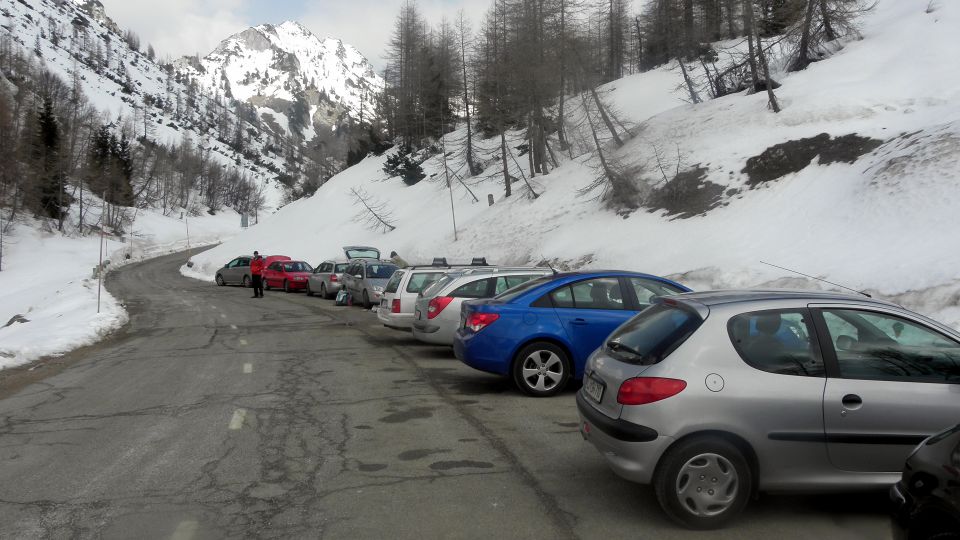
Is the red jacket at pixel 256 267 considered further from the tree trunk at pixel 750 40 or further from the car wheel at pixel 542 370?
Result: the car wheel at pixel 542 370

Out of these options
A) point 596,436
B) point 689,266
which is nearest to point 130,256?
point 689,266

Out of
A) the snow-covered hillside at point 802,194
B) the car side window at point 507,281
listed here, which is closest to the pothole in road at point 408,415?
the car side window at point 507,281

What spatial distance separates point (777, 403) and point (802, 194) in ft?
57.8

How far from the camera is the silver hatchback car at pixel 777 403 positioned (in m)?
4.52

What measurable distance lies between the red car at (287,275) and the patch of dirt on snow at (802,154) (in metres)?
19.9

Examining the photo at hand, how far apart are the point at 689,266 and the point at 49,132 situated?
7259cm

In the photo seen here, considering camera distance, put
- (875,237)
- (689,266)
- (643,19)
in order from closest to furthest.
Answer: (875,237) < (689,266) < (643,19)

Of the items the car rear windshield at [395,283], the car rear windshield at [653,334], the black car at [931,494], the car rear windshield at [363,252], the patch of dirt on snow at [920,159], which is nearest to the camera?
the black car at [931,494]

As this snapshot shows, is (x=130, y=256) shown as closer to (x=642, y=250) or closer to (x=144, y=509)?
(x=642, y=250)

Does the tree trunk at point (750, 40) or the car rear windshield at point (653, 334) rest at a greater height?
the tree trunk at point (750, 40)

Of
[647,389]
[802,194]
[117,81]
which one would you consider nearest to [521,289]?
[647,389]

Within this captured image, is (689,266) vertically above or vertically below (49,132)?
below

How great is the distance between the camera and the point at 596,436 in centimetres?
496

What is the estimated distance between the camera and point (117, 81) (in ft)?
522
